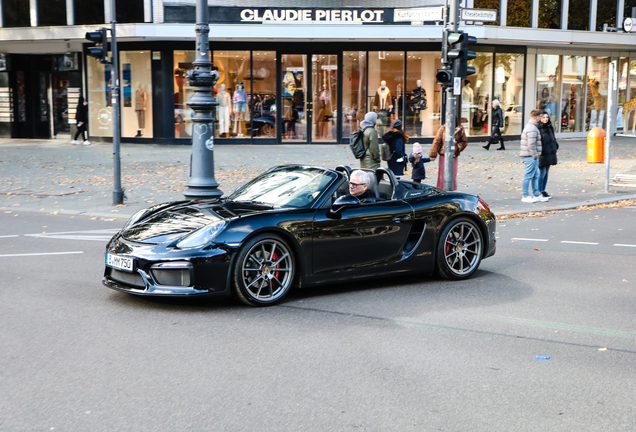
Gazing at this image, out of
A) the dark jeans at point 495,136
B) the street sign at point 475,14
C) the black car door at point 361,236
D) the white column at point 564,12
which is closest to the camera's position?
the black car door at point 361,236

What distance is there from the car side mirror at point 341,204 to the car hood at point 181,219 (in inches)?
23.6

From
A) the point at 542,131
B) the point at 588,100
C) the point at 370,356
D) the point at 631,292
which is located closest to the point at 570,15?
the point at 588,100

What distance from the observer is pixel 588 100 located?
32.5 meters

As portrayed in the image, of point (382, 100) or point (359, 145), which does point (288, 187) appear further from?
point (382, 100)

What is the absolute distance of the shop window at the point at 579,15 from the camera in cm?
2978

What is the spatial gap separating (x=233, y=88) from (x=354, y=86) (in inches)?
174

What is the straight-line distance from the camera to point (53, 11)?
2698cm

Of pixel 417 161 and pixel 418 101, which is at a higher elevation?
pixel 418 101

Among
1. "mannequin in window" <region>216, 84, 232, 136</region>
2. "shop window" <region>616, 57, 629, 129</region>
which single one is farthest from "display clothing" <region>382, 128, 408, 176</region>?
"shop window" <region>616, 57, 629, 129</region>

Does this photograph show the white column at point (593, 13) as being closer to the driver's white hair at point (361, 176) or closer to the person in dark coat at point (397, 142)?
the person in dark coat at point (397, 142)

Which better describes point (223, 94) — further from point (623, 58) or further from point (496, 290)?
point (496, 290)

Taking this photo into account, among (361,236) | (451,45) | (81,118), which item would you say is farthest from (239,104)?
(361,236)

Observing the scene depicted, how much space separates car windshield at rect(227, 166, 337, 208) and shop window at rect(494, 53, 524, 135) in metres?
22.4

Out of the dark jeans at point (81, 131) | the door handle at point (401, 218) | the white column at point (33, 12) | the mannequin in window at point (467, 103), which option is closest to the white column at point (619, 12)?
the mannequin in window at point (467, 103)
